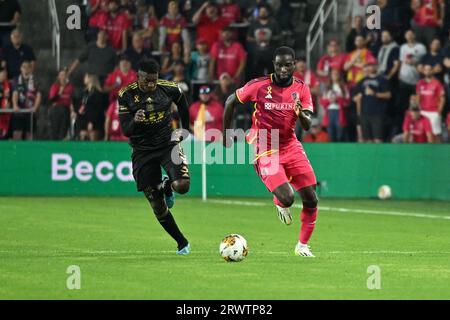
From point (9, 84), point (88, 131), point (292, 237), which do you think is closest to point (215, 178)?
point (88, 131)

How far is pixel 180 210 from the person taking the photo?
75.3ft

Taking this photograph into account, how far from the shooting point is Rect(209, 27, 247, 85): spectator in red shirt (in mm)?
27938

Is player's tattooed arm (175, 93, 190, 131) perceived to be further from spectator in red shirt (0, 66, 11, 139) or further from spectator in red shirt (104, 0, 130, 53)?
spectator in red shirt (104, 0, 130, 53)

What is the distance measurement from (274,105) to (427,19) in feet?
46.5

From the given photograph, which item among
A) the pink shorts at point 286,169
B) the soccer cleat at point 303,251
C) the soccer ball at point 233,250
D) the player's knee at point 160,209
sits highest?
the pink shorts at point 286,169

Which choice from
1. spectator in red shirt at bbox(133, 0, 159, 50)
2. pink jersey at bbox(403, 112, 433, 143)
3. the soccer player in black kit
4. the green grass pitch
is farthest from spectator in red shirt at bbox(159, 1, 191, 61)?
the soccer player in black kit

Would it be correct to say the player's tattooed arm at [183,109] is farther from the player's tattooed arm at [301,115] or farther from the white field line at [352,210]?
the white field line at [352,210]

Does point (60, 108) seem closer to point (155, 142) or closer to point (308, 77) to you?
point (308, 77)

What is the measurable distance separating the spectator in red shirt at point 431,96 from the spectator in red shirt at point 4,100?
9507 mm

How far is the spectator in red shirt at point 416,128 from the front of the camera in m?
26.9

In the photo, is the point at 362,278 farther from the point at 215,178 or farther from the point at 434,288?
the point at 215,178

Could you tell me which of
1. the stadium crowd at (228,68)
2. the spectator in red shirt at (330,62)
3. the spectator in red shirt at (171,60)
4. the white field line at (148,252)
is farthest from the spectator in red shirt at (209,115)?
the white field line at (148,252)

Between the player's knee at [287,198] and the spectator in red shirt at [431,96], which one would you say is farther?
the spectator in red shirt at [431,96]
